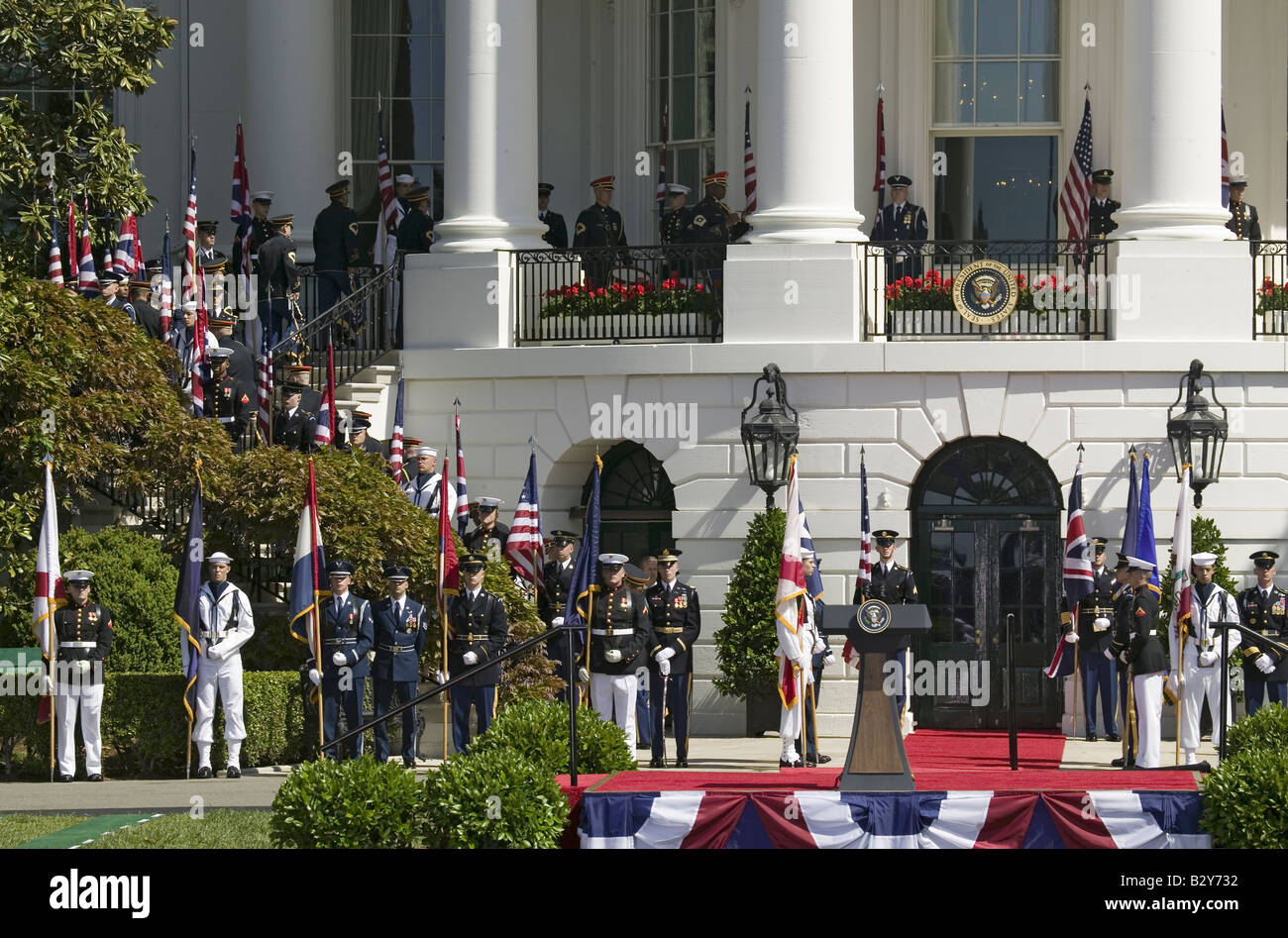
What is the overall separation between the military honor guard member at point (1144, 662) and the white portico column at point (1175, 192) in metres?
4.64

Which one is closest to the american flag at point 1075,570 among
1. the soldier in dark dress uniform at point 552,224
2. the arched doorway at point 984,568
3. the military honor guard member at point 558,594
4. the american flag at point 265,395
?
the arched doorway at point 984,568

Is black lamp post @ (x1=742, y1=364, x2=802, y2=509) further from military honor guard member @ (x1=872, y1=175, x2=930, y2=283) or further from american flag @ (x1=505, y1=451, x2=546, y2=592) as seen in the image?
military honor guard member @ (x1=872, y1=175, x2=930, y2=283)

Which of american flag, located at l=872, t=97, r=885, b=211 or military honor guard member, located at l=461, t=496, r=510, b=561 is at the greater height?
american flag, located at l=872, t=97, r=885, b=211

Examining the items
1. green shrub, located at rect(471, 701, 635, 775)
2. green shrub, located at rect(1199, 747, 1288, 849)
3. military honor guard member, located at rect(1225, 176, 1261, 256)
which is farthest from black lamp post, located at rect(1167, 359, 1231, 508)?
green shrub, located at rect(1199, 747, 1288, 849)

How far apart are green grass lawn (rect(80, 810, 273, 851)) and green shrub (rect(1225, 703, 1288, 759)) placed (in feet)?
23.1

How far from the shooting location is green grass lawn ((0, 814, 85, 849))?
753 inches

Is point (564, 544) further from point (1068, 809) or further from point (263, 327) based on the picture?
Answer: point (1068, 809)

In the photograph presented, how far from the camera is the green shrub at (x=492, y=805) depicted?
1673 centimetres

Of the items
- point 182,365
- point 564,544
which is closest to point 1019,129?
point 564,544

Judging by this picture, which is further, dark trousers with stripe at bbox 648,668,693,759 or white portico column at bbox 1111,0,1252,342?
white portico column at bbox 1111,0,1252,342

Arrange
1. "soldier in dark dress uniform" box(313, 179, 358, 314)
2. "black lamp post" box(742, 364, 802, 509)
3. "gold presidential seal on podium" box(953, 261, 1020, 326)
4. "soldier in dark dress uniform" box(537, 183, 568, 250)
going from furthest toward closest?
"soldier in dark dress uniform" box(537, 183, 568, 250), "soldier in dark dress uniform" box(313, 179, 358, 314), "gold presidential seal on podium" box(953, 261, 1020, 326), "black lamp post" box(742, 364, 802, 509)

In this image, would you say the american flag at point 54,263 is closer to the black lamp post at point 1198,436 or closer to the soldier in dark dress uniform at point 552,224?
the soldier in dark dress uniform at point 552,224

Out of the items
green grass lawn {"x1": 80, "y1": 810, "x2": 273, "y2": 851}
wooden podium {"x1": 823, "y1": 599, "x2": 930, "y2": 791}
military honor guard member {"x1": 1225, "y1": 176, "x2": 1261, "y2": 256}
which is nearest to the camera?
wooden podium {"x1": 823, "y1": 599, "x2": 930, "y2": 791}

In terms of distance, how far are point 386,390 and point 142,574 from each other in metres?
5.26
